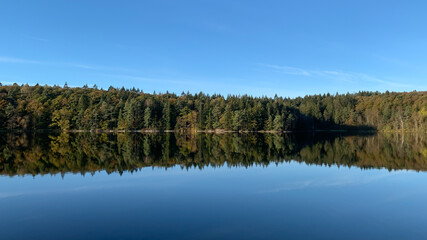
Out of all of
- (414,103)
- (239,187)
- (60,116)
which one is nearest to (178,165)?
(239,187)

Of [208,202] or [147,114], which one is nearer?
[208,202]

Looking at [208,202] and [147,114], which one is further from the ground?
[147,114]

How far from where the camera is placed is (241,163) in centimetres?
2530

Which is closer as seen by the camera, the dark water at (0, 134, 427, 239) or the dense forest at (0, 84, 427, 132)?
the dark water at (0, 134, 427, 239)

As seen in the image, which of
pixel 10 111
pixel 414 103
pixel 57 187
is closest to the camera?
pixel 57 187

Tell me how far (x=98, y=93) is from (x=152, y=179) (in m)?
120

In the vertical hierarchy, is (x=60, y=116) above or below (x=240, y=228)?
above

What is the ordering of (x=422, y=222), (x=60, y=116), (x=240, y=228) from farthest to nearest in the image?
(x=60, y=116) → (x=422, y=222) → (x=240, y=228)

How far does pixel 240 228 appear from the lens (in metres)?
9.52

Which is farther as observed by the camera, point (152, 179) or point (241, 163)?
point (241, 163)

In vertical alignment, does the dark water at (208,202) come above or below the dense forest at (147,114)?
below

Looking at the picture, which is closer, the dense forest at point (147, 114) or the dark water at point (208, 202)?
the dark water at point (208, 202)

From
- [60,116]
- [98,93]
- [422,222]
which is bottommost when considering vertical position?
[422,222]

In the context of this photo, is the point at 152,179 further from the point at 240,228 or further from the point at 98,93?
the point at 98,93
